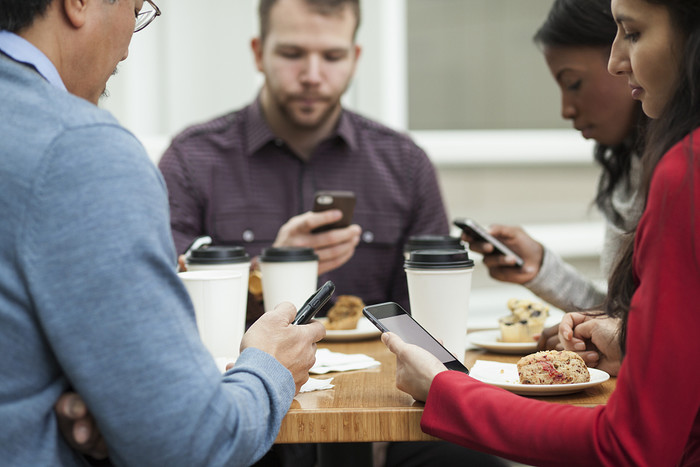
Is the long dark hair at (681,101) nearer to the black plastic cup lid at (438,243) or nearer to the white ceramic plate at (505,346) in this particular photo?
the white ceramic plate at (505,346)

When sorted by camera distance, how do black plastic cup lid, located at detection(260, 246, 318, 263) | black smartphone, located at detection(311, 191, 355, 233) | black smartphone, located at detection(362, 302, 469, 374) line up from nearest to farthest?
black smartphone, located at detection(362, 302, 469, 374)
black plastic cup lid, located at detection(260, 246, 318, 263)
black smartphone, located at detection(311, 191, 355, 233)

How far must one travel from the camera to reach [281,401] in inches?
38.3

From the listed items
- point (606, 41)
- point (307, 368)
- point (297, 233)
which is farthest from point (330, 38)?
point (307, 368)

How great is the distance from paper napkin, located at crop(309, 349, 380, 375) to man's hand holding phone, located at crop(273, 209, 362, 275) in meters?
0.46

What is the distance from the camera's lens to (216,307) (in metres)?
1.36

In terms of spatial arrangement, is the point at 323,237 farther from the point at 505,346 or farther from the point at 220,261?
the point at 505,346

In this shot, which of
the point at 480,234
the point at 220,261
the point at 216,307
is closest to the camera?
the point at 216,307

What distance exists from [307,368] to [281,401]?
13 centimetres

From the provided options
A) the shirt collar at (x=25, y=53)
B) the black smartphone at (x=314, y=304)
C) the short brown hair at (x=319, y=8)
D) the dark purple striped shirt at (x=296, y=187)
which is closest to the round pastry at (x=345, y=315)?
the black smartphone at (x=314, y=304)

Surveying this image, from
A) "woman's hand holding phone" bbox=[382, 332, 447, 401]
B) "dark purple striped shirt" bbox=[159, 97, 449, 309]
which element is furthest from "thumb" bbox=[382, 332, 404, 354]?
"dark purple striped shirt" bbox=[159, 97, 449, 309]

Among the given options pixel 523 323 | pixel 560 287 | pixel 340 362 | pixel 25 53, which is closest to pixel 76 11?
pixel 25 53

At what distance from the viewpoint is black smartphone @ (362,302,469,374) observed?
1133 millimetres

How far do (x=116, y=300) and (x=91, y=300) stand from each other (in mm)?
23

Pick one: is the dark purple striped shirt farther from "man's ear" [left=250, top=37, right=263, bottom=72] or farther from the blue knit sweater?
the blue knit sweater
